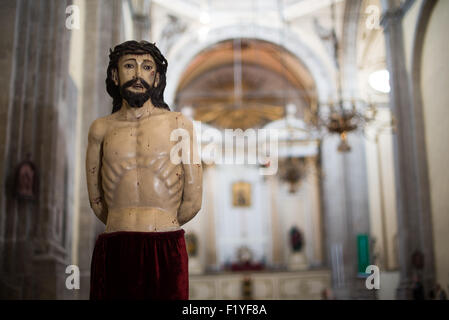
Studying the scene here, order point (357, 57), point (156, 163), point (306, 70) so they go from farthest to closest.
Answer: point (306, 70) < point (357, 57) < point (156, 163)

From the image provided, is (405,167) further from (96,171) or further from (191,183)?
(96,171)

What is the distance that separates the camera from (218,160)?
2666cm

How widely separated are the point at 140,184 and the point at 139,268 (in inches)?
22.4

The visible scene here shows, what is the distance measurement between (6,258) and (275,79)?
67.0ft

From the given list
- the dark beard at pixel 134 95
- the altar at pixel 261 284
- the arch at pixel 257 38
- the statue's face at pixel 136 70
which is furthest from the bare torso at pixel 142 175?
the altar at pixel 261 284

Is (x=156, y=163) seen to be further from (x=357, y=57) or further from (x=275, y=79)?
(x=275, y=79)

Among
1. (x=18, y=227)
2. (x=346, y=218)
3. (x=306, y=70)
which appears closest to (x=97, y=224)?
(x=18, y=227)

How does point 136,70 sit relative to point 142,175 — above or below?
above

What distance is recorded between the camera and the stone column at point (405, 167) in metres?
12.7

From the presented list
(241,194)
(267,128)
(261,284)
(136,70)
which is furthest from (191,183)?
(241,194)

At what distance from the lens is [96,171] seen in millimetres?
4328

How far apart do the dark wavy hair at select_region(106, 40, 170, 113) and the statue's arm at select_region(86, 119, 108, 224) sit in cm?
25

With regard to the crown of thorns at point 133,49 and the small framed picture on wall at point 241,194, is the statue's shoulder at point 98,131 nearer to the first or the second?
the crown of thorns at point 133,49

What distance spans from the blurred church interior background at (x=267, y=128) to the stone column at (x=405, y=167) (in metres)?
0.03
